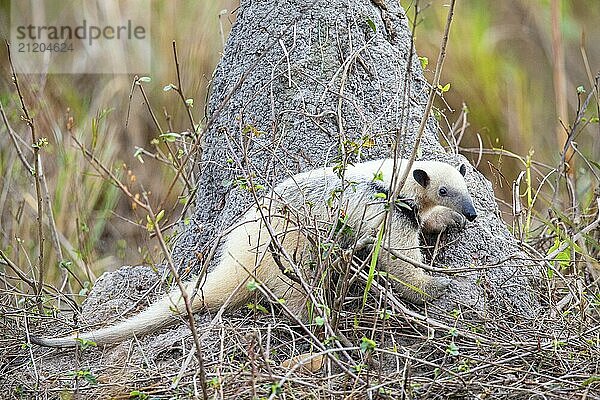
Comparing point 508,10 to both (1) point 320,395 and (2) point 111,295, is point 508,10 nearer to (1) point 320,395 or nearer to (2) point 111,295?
(2) point 111,295

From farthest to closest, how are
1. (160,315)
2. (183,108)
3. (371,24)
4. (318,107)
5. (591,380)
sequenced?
(183,108), (371,24), (318,107), (160,315), (591,380)

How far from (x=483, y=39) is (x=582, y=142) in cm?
122

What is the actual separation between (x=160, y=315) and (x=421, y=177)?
1225 mm

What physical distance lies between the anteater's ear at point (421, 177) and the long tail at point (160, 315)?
825mm

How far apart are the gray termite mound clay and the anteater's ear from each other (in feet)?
0.84

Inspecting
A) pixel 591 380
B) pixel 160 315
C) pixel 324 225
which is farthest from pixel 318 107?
pixel 591 380

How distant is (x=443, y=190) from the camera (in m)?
4.17

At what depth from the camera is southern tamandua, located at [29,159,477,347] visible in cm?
404

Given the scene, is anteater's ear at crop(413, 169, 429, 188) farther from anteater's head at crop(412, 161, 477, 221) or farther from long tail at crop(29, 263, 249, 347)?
long tail at crop(29, 263, 249, 347)

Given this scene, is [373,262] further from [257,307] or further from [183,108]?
[183,108]

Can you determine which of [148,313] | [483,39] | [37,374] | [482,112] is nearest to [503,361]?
[148,313]

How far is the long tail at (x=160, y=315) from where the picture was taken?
13.4 ft

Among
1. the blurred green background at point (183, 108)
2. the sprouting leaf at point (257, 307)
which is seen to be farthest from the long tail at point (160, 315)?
the blurred green background at point (183, 108)

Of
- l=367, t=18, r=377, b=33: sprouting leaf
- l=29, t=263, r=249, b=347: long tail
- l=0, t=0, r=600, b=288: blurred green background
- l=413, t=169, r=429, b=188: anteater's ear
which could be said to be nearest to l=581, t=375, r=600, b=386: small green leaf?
l=413, t=169, r=429, b=188: anteater's ear
